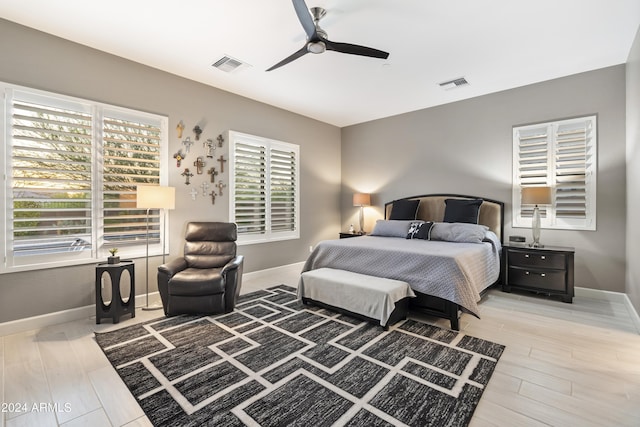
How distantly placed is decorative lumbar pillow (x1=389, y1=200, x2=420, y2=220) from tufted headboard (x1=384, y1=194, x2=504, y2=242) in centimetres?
16

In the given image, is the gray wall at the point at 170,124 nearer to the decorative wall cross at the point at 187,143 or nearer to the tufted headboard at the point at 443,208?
the decorative wall cross at the point at 187,143

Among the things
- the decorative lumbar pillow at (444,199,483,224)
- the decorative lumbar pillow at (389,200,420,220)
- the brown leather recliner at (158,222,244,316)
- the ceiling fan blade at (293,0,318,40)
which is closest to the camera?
the ceiling fan blade at (293,0,318,40)

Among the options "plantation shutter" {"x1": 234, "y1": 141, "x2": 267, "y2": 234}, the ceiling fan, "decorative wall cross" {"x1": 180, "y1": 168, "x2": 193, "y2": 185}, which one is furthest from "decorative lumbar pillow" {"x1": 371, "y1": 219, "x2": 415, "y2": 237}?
"decorative wall cross" {"x1": 180, "y1": 168, "x2": 193, "y2": 185}

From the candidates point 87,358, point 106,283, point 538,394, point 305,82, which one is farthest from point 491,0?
point 106,283

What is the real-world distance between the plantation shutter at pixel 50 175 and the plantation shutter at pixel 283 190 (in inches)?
105

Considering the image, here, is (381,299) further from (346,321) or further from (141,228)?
(141,228)

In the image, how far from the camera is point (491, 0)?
2.55m

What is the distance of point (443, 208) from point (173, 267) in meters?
4.23

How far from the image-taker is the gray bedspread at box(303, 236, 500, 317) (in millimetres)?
2951

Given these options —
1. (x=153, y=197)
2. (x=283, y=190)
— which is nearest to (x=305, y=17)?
(x=153, y=197)

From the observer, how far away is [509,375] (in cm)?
215

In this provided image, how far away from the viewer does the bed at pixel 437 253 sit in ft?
9.80

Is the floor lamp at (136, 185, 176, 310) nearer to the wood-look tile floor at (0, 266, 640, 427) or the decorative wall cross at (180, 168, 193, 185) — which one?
the decorative wall cross at (180, 168, 193, 185)

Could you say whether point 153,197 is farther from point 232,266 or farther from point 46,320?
point 46,320
